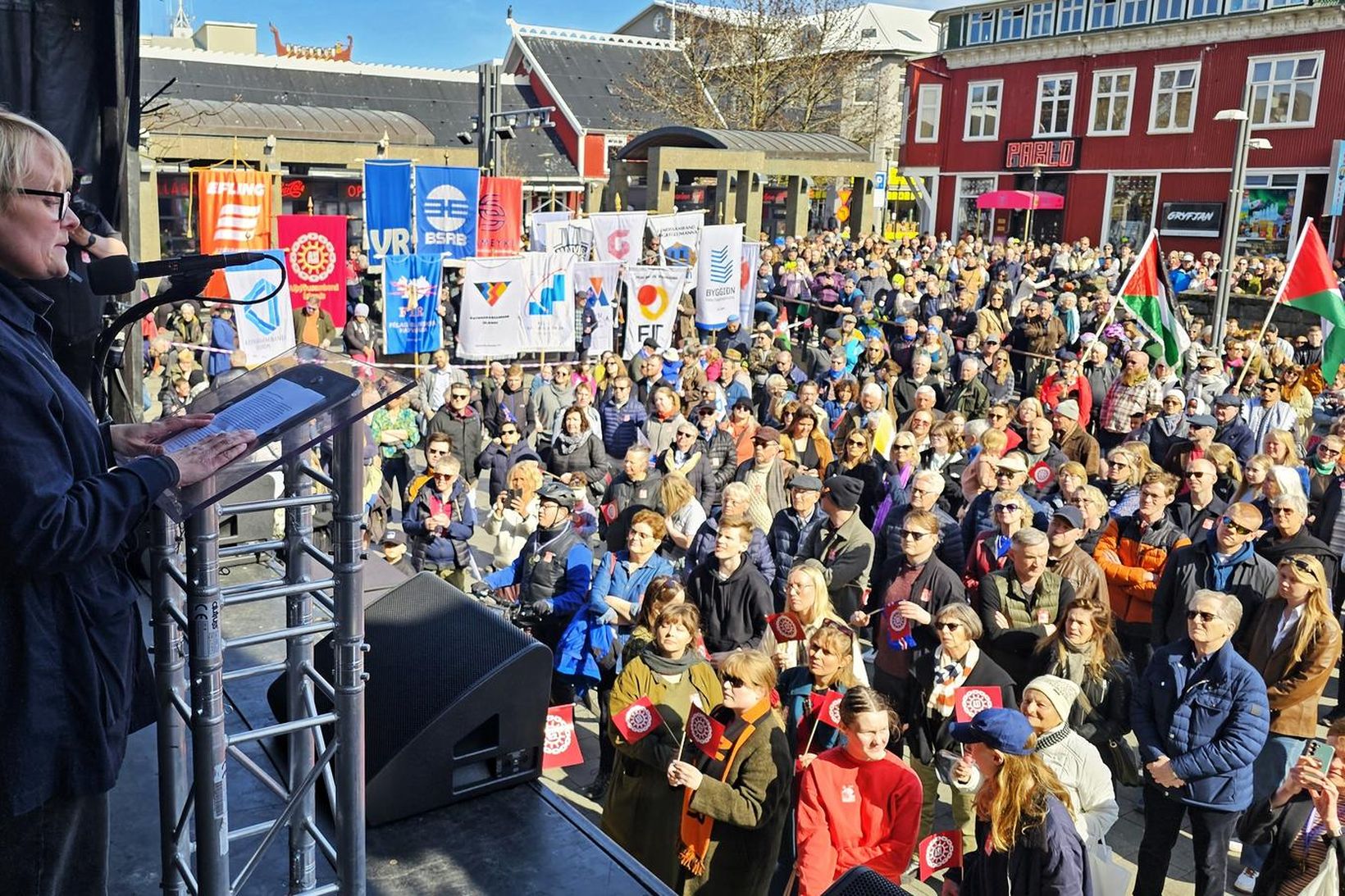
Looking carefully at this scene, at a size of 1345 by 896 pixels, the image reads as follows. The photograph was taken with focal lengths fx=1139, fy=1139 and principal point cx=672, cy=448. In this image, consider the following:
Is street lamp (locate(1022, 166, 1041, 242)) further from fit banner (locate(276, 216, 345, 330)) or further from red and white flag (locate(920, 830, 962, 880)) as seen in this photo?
red and white flag (locate(920, 830, 962, 880))

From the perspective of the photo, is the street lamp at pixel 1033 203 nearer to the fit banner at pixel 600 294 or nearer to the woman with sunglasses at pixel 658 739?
the fit banner at pixel 600 294

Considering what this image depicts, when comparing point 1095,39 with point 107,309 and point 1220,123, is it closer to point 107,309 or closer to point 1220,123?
point 1220,123

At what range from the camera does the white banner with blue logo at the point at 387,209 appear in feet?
48.9

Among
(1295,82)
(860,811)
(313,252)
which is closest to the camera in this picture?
(860,811)

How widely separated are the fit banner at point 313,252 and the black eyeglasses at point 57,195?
14.0 metres

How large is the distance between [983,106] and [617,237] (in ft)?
96.9

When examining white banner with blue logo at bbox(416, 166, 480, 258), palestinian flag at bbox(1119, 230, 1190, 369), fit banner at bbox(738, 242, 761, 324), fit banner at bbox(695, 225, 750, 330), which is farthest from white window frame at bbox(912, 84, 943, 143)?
palestinian flag at bbox(1119, 230, 1190, 369)

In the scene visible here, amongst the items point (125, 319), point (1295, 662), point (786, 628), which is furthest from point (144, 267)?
point (1295, 662)

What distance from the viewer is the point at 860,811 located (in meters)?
4.40

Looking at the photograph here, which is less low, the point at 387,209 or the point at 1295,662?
the point at 387,209

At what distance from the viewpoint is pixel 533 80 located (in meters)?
46.0

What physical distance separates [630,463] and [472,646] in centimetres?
448

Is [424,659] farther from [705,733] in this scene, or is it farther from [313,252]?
[313,252]

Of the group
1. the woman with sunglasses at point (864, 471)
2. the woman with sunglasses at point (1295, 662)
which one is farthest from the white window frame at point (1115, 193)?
the woman with sunglasses at point (1295, 662)
